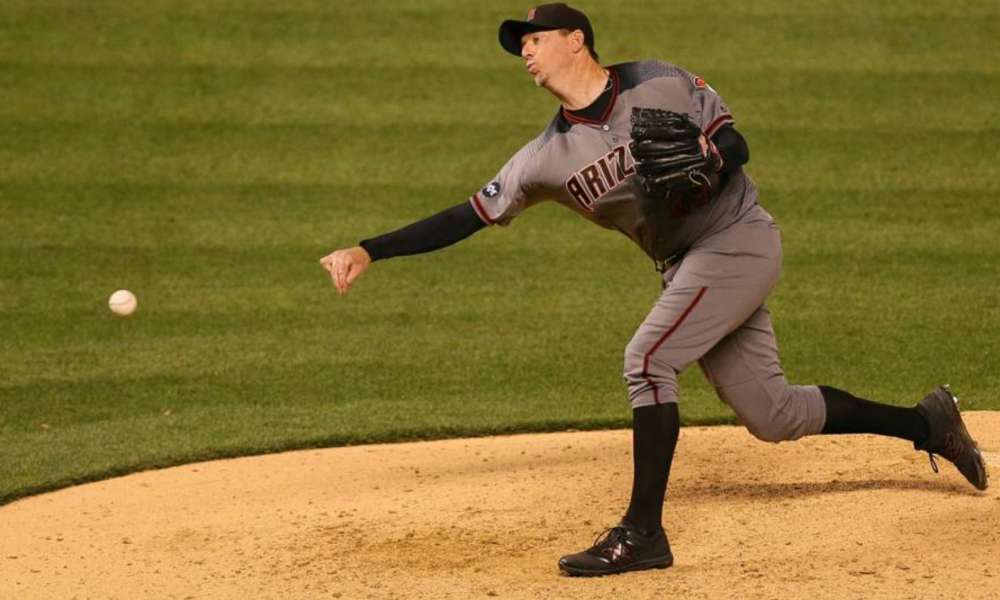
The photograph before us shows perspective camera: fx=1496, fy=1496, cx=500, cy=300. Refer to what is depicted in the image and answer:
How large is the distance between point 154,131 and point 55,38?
1.82 metres

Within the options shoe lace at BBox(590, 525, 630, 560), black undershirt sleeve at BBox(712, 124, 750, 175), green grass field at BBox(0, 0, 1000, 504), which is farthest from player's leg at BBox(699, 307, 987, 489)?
green grass field at BBox(0, 0, 1000, 504)

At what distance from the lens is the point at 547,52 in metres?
5.25

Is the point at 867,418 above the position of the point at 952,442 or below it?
above

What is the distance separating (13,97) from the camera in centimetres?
1170

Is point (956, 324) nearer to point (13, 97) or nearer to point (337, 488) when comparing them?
point (337, 488)

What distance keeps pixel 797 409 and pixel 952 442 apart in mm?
639

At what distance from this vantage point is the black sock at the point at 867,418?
546 cm

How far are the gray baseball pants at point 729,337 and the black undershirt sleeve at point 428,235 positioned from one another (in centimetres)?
73

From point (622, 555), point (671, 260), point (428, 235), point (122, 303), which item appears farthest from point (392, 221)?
point (622, 555)

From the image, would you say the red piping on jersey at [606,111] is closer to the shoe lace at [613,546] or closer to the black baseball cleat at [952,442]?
the shoe lace at [613,546]

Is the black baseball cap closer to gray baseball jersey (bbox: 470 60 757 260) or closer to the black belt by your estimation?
gray baseball jersey (bbox: 470 60 757 260)

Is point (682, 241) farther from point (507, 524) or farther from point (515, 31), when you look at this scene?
point (507, 524)

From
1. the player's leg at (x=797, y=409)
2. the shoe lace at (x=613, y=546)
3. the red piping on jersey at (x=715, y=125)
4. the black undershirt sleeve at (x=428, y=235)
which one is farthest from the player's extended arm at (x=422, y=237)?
the shoe lace at (x=613, y=546)

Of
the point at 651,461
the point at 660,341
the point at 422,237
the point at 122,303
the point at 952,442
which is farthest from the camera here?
the point at 122,303
